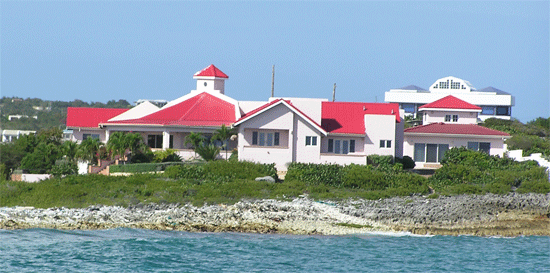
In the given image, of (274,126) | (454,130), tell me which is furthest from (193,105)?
(454,130)

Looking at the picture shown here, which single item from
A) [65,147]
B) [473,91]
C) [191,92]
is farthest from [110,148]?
[473,91]

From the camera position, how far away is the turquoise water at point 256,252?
26453 millimetres

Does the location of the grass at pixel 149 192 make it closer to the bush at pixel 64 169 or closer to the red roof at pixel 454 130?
the bush at pixel 64 169

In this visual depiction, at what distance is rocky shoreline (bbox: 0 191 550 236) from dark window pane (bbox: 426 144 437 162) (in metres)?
13.4

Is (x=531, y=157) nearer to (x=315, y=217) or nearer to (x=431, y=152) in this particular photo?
(x=431, y=152)

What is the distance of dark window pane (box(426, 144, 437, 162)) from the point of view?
47.6 m

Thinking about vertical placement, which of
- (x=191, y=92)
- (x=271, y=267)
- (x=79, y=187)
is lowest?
(x=271, y=267)

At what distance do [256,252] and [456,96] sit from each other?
265ft

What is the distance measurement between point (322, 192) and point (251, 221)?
5428mm

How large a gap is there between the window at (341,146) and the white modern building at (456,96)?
5789 cm

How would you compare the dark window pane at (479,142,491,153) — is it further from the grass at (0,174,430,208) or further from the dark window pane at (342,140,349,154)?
the grass at (0,174,430,208)

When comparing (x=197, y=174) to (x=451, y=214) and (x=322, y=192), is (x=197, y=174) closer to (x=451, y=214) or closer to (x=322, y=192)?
(x=322, y=192)

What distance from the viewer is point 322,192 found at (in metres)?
35.6

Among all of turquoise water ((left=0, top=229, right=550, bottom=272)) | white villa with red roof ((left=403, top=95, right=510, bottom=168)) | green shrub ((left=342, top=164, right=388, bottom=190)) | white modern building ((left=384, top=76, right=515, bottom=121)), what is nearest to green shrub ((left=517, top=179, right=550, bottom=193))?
turquoise water ((left=0, top=229, right=550, bottom=272))
